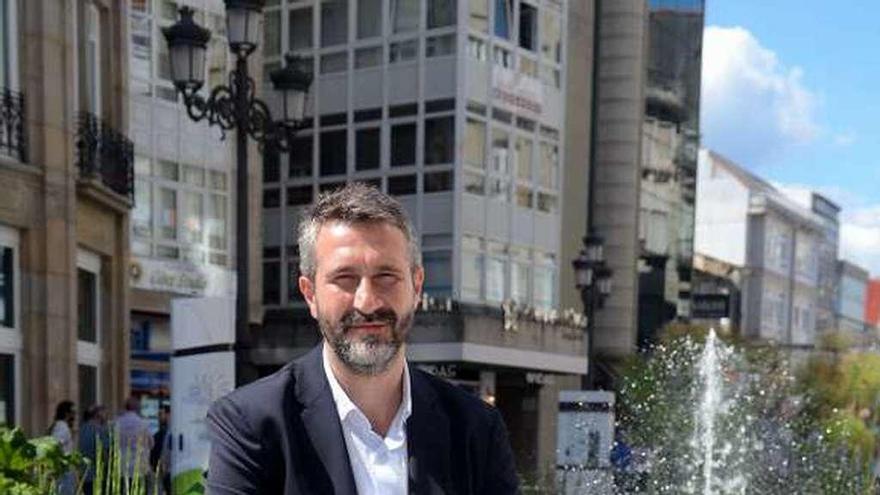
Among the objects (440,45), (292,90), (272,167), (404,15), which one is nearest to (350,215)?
(292,90)

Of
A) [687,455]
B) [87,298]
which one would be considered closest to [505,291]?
[87,298]

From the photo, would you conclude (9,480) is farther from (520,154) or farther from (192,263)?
(520,154)

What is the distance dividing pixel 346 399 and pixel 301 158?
27888mm

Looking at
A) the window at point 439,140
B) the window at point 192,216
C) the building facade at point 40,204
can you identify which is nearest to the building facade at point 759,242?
the window at point 439,140

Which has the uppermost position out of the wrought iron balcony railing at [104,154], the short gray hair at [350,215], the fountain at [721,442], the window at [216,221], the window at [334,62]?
the window at [334,62]

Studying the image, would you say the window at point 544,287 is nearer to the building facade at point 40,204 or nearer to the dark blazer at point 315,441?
the building facade at point 40,204

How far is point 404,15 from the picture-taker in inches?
1112

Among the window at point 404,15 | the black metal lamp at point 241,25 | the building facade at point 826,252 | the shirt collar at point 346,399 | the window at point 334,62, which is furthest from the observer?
the building facade at point 826,252

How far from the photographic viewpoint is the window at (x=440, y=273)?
90.3ft

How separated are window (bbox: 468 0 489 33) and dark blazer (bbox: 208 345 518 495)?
84.6 feet

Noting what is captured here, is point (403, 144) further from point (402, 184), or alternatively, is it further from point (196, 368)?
point (196, 368)

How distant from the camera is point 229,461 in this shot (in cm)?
194

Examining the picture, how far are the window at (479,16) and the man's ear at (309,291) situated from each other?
25831 mm

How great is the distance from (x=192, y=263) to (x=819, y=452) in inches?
645
